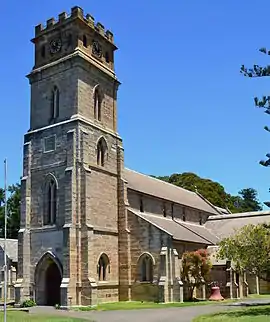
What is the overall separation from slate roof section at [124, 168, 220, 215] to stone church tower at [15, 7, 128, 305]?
160 inches

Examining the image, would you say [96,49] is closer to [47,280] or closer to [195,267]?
[47,280]

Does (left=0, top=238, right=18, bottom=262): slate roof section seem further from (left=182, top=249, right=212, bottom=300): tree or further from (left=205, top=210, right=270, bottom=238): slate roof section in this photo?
(left=182, top=249, right=212, bottom=300): tree

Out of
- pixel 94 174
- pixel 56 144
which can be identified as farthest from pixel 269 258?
pixel 56 144

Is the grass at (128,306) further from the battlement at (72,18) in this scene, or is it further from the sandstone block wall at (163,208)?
the battlement at (72,18)

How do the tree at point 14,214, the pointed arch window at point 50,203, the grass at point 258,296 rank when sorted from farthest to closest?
the tree at point 14,214, the grass at point 258,296, the pointed arch window at point 50,203

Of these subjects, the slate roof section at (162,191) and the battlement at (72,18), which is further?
the slate roof section at (162,191)

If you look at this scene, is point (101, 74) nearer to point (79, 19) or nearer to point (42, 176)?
point (79, 19)

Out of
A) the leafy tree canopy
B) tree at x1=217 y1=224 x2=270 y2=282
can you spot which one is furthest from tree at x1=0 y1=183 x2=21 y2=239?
tree at x1=217 y1=224 x2=270 y2=282

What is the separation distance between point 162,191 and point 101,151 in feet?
38.5

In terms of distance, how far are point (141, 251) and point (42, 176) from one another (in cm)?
1071

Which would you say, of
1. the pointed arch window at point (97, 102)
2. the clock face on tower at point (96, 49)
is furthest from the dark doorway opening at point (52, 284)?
the clock face on tower at point (96, 49)

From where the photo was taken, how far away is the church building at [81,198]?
→ 37719mm

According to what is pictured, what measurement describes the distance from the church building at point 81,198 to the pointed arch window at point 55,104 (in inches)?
3.5

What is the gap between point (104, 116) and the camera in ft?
143
